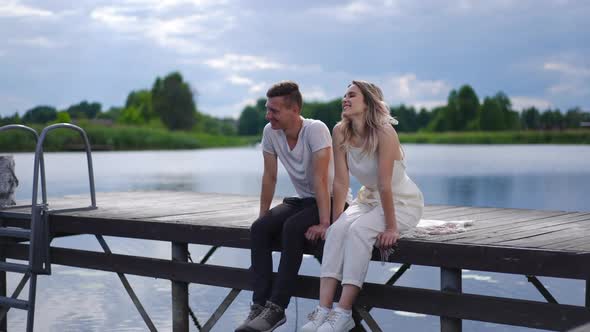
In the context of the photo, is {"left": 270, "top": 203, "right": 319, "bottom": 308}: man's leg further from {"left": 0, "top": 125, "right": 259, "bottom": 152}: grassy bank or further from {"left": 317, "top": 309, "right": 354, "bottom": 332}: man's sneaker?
{"left": 0, "top": 125, "right": 259, "bottom": 152}: grassy bank

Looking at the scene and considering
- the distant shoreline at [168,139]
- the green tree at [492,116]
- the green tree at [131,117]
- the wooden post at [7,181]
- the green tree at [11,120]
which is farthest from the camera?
the green tree at [131,117]

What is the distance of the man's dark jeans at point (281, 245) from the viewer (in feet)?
12.9

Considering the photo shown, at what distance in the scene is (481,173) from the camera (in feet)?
99.0

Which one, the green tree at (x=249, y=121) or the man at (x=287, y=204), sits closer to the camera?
the man at (x=287, y=204)

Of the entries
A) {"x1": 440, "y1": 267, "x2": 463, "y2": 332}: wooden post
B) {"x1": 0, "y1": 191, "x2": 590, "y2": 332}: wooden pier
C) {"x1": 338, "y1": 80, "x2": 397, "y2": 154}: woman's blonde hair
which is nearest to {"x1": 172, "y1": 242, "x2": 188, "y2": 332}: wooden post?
{"x1": 0, "y1": 191, "x2": 590, "y2": 332}: wooden pier

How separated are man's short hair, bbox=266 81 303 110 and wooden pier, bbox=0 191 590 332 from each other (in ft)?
2.72

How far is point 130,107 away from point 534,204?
1903 inches

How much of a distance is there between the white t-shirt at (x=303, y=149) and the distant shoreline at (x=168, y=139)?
77.6 ft

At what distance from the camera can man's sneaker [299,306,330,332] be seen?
3650 millimetres

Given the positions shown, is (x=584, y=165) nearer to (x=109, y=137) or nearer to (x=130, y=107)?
(x=109, y=137)

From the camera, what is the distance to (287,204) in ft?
13.9

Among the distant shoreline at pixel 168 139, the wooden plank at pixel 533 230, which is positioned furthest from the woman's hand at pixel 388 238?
the distant shoreline at pixel 168 139

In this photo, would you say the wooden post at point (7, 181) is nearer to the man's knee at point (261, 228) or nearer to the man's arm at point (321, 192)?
the man's knee at point (261, 228)

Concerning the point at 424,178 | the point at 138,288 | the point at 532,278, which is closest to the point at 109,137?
the point at 424,178
